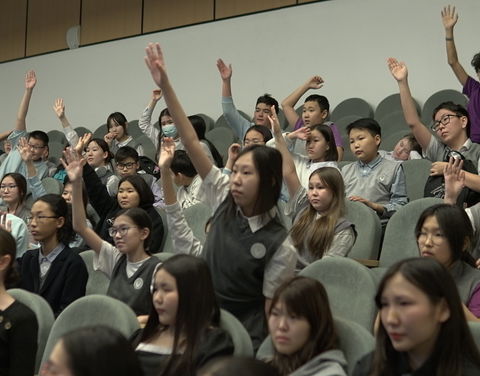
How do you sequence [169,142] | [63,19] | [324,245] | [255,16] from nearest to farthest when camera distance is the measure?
[169,142] → [324,245] → [255,16] → [63,19]

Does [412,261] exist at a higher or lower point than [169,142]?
lower

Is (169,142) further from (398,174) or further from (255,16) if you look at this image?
(255,16)

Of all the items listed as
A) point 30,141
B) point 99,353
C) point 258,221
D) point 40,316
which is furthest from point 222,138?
point 99,353

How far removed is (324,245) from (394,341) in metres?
1.34

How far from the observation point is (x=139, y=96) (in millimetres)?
7867

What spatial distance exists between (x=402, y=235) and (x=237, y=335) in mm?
1381

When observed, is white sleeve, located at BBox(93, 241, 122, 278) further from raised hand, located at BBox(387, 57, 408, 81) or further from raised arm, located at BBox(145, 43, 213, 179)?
raised hand, located at BBox(387, 57, 408, 81)

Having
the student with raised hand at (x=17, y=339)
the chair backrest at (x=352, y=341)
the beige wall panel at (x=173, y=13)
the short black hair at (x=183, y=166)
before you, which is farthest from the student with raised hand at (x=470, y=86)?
the beige wall panel at (x=173, y=13)

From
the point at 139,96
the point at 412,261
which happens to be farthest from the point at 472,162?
the point at 139,96

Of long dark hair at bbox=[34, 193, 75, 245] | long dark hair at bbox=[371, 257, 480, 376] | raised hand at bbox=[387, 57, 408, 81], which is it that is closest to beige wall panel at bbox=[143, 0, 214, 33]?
raised hand at bbox=[387, 57, 408, 81]

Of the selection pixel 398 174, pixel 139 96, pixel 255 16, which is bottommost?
pixel 398 174

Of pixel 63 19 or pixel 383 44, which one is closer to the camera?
pixel 383 44

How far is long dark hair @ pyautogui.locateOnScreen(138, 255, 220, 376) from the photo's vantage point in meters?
2.10

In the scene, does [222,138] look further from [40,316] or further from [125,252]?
[40,316]
